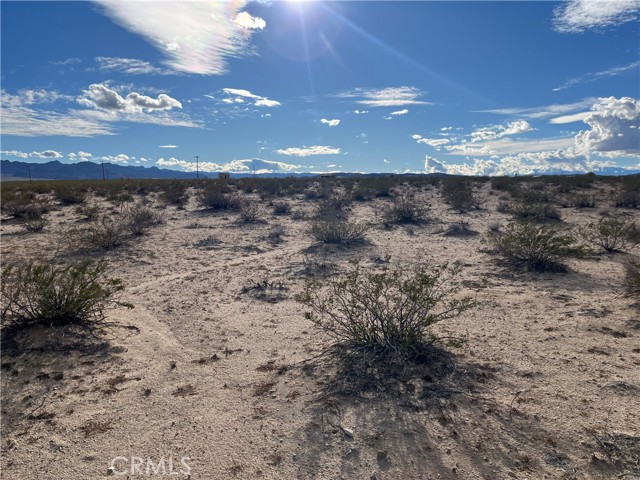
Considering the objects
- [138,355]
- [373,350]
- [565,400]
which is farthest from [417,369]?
[138,355]

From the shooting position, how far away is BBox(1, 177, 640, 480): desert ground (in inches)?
110

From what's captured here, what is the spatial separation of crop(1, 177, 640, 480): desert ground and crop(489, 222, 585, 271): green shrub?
40cm

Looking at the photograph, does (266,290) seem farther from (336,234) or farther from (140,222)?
(140,222)

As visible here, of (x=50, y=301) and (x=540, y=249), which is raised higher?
(x=540, y=249)

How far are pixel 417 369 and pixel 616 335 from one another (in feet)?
8.45

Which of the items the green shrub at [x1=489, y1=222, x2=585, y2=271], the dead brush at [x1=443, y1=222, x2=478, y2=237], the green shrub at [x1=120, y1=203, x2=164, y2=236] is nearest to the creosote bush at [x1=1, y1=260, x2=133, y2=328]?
the green shrub at [x1=120, y1=203, x2=164, y2=236]

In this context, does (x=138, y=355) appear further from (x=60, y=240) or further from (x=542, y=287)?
(x=60, y=240)

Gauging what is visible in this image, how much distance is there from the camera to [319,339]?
4844 mm

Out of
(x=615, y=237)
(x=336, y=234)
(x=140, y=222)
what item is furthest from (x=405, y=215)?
(x=140, y=222)
